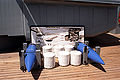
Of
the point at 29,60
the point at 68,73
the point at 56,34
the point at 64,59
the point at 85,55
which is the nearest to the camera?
the point at 29,60

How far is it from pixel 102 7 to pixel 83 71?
5.95m

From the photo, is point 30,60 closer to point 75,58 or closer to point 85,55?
point 75,58

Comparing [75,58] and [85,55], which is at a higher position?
[85,55]

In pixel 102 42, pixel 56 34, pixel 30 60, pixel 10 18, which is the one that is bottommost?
pixel 30 60

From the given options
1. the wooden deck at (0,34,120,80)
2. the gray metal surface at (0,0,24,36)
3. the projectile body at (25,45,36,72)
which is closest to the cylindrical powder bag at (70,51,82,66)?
the wooden deck at (0,34,120,80)

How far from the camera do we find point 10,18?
279 inches

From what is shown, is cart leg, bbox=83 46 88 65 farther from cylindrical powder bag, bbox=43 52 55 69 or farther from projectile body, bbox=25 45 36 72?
projectile body, bbox=25 45 36 72

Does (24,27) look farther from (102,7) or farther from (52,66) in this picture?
(102,7)

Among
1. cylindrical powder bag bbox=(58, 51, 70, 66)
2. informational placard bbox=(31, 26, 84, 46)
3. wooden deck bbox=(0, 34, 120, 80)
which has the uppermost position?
informational placard bbox=(31, 26, 84, 46)

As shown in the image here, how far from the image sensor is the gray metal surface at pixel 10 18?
22.6 feet

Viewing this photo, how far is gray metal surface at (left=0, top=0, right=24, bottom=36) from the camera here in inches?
271

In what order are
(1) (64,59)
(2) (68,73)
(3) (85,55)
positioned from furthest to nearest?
(3) (85,55)
(1) (64,59)
(2) (68,73)

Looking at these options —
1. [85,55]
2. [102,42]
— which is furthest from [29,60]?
[102,42]

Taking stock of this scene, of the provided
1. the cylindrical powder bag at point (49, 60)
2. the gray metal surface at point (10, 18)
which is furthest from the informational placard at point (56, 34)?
the cylindrical powder bag at point (49, 60)
